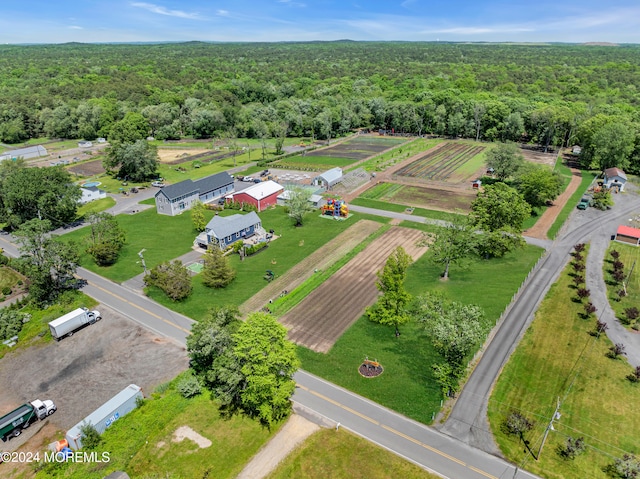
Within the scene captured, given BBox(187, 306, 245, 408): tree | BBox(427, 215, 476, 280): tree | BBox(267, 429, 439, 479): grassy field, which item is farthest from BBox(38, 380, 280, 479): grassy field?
BBox(427, 215, 476, 280): tree

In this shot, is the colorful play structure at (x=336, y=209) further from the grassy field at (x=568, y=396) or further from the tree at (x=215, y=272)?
the grassy field at (x=568, y=396)

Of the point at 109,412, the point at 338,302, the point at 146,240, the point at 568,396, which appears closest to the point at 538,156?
the point at 338,302

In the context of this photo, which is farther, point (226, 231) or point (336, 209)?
point (336, 209)

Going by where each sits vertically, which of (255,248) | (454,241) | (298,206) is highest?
(454,241)

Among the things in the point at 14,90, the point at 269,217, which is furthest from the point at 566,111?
the point at 14,90

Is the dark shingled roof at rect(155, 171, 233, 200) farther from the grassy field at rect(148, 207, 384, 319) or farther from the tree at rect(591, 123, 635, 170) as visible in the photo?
the tree at rect(591, 123, 635, 170)

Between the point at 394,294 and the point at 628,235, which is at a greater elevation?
the point at 394,294

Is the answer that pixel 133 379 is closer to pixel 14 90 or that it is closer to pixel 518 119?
pixel 518 119

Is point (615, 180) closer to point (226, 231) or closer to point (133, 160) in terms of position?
point (226, 231)
